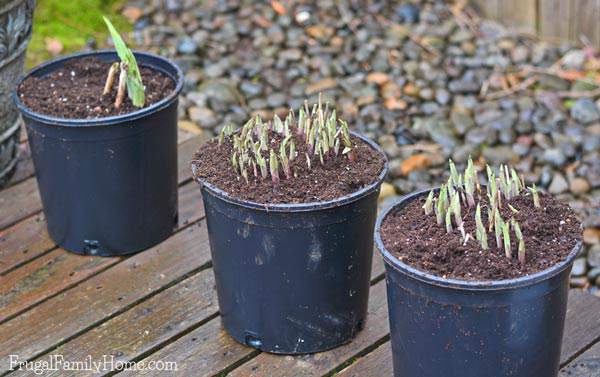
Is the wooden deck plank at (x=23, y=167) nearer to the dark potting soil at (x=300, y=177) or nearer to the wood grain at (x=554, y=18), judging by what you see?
the dark potting soil at (x=300, y=177)

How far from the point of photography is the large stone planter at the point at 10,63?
11.3ft

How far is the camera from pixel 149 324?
296 centimetres

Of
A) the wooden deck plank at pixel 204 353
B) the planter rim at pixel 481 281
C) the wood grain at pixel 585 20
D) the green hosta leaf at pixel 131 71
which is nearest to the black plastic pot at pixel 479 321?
the planter rim at pixel 481 281

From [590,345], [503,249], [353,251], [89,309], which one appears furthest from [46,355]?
[590,345]

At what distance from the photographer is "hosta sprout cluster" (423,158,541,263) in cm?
232

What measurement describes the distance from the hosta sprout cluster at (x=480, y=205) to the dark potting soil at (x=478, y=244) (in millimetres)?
14

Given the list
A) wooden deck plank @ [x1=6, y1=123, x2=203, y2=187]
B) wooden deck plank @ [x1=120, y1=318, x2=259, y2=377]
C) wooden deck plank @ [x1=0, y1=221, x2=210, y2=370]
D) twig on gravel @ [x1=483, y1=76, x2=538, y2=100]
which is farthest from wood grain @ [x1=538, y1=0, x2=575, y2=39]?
wooden deck plank @ [x1=120, y1=318, x2=259, y2=377]

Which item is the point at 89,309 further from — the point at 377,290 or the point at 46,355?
the point at 377,290

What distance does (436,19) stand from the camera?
5211 mm

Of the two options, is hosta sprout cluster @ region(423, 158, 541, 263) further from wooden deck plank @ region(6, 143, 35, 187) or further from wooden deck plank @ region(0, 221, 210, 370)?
wooden deck plank @ region(6, 143, 35, 187)

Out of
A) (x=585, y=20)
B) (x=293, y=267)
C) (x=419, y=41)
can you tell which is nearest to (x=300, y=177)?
(x=293, y=267)

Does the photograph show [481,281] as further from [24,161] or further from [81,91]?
[24,161]

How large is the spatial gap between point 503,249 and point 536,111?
7.40ft

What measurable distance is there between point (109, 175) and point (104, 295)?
14.3 inches
